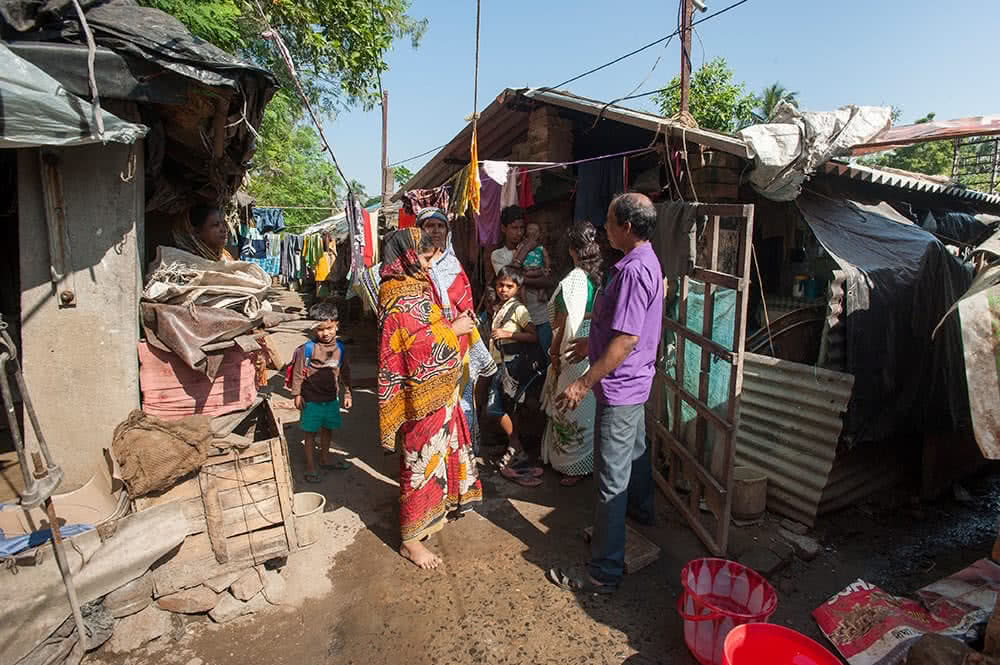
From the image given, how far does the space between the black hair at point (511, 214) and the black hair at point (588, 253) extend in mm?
1865

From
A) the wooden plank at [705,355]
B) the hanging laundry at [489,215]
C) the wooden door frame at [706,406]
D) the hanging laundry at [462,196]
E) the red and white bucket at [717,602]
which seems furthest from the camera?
the hanging laundry at [489,215]

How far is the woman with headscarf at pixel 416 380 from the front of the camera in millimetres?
3146

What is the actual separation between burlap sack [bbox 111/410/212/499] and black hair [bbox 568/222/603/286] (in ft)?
8.89

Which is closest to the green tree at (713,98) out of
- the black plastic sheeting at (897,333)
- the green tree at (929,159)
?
the green tree at (929,159)

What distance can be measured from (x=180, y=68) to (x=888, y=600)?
462 cm

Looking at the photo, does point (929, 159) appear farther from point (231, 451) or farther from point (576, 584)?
point (231, 451)

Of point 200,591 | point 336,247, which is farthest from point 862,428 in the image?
point 336,247

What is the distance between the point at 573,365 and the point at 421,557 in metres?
1.72

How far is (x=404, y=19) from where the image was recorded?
15.6 metres

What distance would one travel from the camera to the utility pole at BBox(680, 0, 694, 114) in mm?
6207

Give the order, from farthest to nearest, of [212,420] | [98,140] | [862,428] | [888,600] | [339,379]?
[339,379]
[862,428]
[212,420]
[888,600]
[98,140]

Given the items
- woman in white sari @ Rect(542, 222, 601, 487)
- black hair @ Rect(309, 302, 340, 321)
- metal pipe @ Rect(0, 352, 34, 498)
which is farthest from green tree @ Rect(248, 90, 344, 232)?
metal pipe @ Rect(0, 352, 34, 498)

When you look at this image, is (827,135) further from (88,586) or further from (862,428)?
(88,586)

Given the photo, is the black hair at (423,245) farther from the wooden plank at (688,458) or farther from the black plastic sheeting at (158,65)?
the wooden plank at (688,458)
